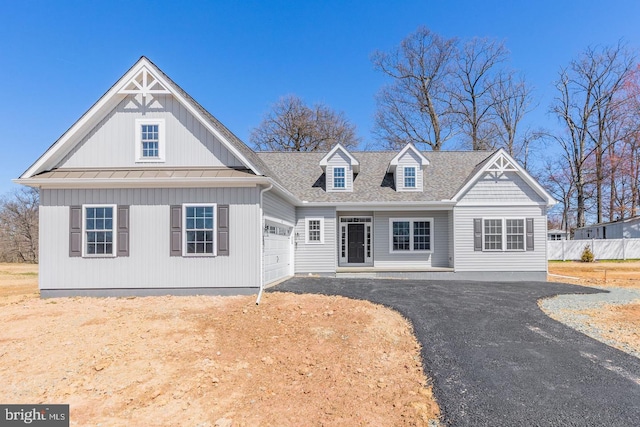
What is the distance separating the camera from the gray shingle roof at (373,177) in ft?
49.0

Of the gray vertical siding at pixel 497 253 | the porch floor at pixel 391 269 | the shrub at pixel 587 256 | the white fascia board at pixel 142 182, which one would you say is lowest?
the shrub at pixel 587 256

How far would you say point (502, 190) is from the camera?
14.2 m

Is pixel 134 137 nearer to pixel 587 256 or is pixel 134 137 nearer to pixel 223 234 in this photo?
pixel 223 234

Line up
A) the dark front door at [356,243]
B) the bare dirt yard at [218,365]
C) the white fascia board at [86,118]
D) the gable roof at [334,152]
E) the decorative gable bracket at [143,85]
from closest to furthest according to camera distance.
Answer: the bare dirt yard at [218,365] → the white fascia board at [86,118] → the decorative gable bracket at [143,85] → the gable roof at [334,152] → the dark front door at [356,243]

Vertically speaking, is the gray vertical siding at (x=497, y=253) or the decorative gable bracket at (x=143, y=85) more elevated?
the decorative gable bracket at (x=143, y=85)

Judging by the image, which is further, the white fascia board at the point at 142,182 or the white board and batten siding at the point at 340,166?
the white board and batten siding at the point at 340,166

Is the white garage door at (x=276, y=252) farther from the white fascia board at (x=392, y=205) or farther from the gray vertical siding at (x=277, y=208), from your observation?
the white fascia board at (x=392, y=205)

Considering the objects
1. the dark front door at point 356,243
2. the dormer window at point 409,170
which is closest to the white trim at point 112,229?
the dark front door at point 356,243

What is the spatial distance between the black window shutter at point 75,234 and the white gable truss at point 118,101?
5.55 feet

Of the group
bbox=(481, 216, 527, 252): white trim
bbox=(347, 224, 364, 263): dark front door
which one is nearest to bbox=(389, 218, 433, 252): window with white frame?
bbox=(347, 224, 364, 263): dark front door

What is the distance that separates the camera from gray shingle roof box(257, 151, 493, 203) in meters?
14.9

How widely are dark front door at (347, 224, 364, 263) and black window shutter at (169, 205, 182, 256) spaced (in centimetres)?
794

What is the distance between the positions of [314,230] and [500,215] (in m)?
7.61

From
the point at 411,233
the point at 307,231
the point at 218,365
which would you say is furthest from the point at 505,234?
the point at 218,365
